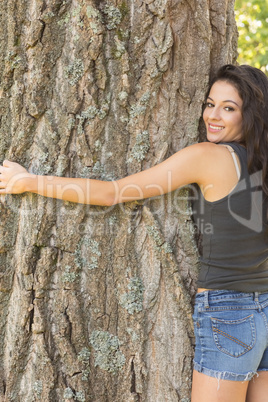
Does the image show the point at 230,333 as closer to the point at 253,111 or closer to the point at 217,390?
the point at 217,390

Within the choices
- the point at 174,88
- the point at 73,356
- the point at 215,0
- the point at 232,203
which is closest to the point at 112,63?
the point at 174,88

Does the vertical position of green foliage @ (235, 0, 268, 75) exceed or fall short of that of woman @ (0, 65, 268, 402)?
it exceeds it

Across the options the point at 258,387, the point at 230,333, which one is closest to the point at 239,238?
the point at 230,333

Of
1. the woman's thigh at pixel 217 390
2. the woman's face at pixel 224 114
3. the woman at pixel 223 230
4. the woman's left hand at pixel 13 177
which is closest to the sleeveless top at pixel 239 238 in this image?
the woman at pixel 223 230

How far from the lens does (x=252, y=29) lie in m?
9.71

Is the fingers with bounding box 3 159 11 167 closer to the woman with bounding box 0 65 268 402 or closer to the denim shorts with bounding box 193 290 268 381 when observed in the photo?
the woman with bounding box 0 65 268 402

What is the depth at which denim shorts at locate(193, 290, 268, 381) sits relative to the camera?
6.79 ft

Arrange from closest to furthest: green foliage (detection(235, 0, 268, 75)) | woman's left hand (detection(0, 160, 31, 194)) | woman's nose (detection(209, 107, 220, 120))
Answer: woman's left hand (detection(0, 160, 31, 194)) < woman's nose (detection(209, 107, 220, 120)) < green foliage (detection(235, 0, 268, 75))

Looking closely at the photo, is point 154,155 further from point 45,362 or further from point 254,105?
point 45,362

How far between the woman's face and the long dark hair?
0.09 feet

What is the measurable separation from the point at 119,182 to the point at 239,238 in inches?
23.2

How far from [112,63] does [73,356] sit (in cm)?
134

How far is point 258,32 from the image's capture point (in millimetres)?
9047

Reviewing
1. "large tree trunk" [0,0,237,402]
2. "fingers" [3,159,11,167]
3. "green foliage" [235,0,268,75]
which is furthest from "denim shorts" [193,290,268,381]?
"green foliage" [235,0,268,75]
